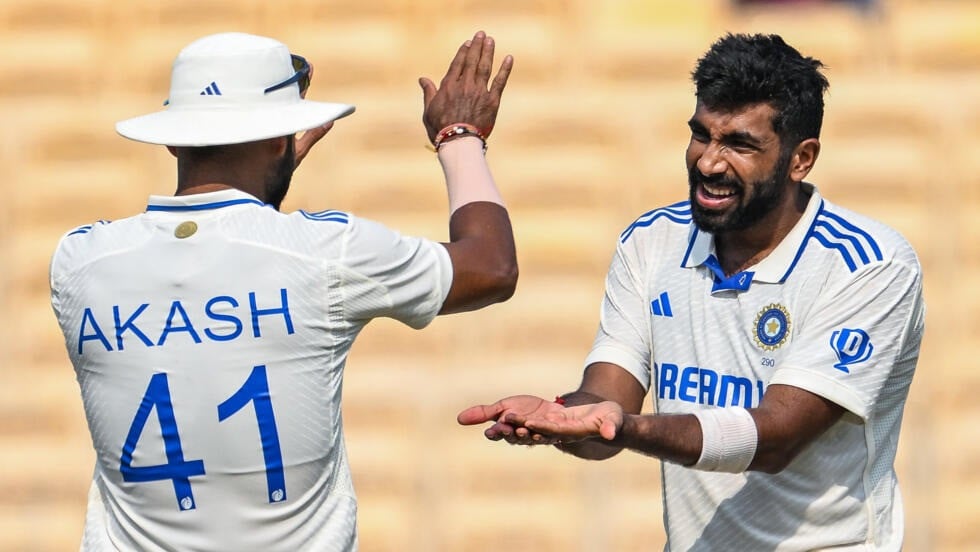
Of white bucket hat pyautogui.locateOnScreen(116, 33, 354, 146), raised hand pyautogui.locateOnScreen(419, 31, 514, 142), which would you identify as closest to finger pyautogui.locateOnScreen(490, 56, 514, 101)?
raised hand pyautogui.locateOnScreen(419, 31, 514, 142)

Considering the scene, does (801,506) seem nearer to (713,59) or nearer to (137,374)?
(713,59)

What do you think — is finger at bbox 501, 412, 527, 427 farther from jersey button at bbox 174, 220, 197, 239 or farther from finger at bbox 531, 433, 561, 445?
jersey button at bbox 174, 220, 197, 239

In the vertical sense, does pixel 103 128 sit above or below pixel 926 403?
above

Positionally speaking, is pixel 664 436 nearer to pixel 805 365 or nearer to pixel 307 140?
pixel 805 365

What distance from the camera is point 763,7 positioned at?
221 inches

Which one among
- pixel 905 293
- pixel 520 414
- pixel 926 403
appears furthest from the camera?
pixel 926 403

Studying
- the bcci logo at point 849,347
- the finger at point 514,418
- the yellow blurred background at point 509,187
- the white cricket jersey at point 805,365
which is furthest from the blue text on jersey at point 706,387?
the yellow blurred background at point 509,187

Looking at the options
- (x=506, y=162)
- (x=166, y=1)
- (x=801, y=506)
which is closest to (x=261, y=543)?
(x=801, y=506)

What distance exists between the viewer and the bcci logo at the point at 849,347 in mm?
2857

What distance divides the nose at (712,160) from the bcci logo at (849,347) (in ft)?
1.21

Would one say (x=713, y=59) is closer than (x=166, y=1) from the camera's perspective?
Yes

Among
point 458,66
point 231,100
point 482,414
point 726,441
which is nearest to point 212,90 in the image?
point 231,100

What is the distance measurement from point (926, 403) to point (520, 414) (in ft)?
10.5

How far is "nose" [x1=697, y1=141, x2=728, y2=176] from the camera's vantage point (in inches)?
117
